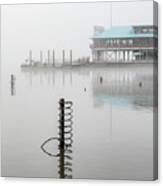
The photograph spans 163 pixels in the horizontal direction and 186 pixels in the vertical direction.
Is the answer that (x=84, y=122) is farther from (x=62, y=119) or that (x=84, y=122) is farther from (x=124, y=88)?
(x=124, y=88)

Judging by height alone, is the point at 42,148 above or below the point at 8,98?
below

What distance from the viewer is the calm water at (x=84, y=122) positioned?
13.4 ft

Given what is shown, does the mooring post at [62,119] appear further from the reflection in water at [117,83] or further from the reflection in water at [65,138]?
the reflection in water at [117,83]

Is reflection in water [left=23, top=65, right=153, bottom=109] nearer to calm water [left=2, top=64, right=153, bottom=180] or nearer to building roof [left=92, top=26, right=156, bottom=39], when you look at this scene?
calm water [left=2, top=64, right=153, bottom=180]

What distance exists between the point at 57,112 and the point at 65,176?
352 millimetres

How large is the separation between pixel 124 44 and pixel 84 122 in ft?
1.55

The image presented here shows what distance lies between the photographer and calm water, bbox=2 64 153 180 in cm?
409

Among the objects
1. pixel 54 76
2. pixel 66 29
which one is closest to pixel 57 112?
pixel 54 76

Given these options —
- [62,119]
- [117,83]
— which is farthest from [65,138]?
[117,83]

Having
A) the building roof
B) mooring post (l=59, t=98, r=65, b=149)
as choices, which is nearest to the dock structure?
the building roof

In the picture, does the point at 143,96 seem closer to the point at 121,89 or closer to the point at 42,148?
the point at 121,89

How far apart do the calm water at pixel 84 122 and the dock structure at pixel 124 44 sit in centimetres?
6

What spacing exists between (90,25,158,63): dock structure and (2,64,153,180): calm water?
2.2 inches

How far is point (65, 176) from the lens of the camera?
4195mm
